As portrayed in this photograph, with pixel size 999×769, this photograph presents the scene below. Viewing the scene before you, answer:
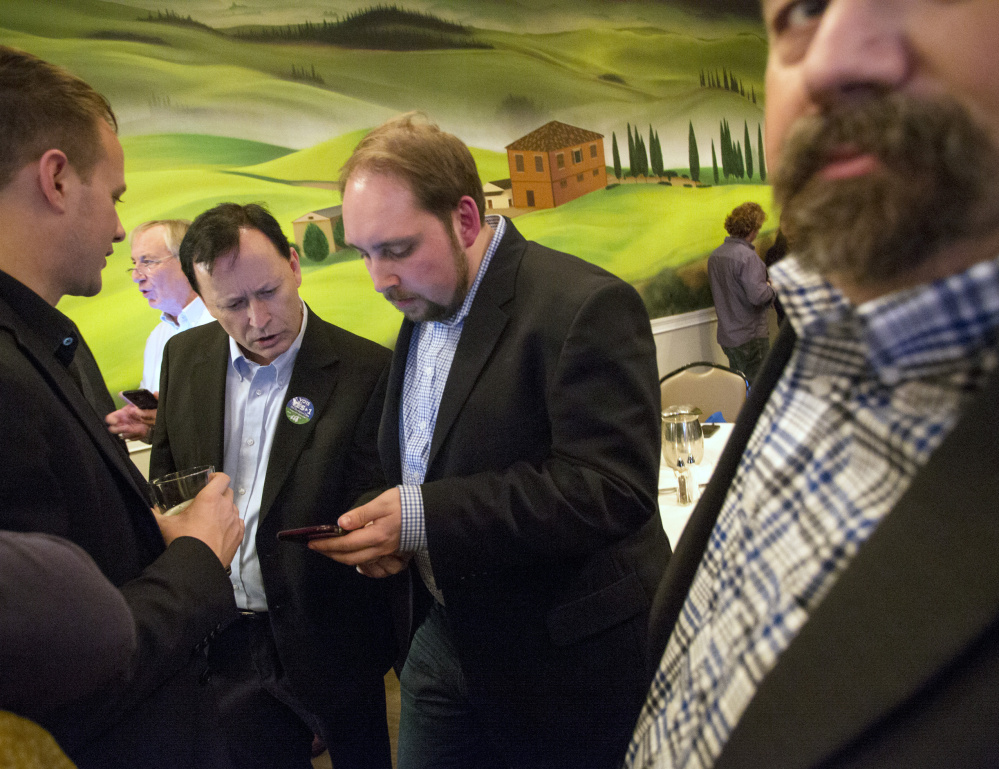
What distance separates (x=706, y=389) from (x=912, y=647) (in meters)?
3.59

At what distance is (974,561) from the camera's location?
1.43 ft

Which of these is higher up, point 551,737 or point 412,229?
point 412,229

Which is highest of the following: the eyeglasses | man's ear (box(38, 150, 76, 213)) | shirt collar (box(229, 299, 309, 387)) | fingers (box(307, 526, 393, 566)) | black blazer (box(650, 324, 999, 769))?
the eyeglasses

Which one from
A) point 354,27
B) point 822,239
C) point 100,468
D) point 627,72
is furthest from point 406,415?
point 627,72

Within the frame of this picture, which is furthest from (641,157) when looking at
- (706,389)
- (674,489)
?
(674,489)

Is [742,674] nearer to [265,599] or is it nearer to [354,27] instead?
[265,599]

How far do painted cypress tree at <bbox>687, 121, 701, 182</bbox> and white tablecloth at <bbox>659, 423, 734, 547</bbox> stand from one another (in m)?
5.50

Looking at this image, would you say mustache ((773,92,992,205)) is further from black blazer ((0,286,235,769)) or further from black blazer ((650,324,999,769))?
black blazer ((0,286,235,769))

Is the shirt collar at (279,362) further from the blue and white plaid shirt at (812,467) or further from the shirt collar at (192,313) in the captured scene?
the blue and white plaid shirt at (812,467)

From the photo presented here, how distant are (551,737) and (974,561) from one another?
1.28m

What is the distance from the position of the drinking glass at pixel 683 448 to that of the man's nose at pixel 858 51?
6.28ft

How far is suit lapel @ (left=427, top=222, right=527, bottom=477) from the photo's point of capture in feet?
5.11

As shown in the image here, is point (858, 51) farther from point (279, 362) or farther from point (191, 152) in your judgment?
point (191, 152)

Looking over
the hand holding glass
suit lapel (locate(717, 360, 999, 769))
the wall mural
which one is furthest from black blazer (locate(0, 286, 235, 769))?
the wall mural
